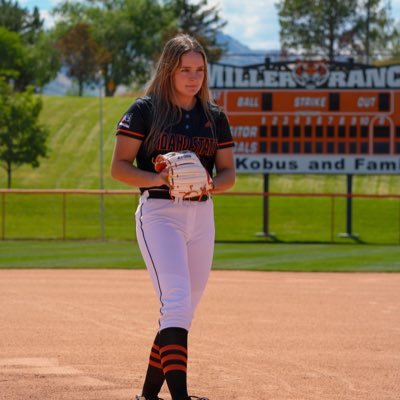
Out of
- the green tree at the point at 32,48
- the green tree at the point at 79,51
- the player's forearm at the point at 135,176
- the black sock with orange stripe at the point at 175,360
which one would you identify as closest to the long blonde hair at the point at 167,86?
the player's forearm at the point at 135,176

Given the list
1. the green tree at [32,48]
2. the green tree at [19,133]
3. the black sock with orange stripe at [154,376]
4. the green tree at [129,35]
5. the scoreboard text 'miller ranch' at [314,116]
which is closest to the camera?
the black sock with orange stripe at [154,376]

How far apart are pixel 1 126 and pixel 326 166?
71.6ft

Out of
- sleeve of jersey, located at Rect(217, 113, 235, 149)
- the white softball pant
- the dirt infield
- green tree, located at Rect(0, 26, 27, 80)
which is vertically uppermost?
green tree, located at Rect(0, 26, 27, 80)

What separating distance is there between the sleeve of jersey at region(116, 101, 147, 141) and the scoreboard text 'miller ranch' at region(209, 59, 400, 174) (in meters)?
21.2

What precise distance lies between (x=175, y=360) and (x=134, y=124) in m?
1.25

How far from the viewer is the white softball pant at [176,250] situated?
19.3ft

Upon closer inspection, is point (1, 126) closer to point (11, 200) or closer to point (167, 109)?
point (11, 200)

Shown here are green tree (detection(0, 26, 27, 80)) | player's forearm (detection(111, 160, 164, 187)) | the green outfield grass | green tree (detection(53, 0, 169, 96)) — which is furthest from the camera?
green tree (detection(53, 0, 169, 96))

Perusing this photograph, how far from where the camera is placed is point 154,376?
625cm

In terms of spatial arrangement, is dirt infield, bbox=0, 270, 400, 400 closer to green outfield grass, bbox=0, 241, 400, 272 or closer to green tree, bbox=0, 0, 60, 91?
green outfield grass, bbox=0, 241, 400, 272

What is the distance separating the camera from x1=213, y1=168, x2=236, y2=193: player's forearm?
6203mm

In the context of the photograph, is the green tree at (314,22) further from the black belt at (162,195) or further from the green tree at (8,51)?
the black belt at (162,195)

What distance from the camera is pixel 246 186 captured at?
51.8 meters

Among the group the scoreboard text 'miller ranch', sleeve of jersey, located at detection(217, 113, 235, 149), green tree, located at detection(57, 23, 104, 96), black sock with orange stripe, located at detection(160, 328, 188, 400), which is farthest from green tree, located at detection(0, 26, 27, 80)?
black sock with orange stripe, located at detection(160, 328, 188, 400)
